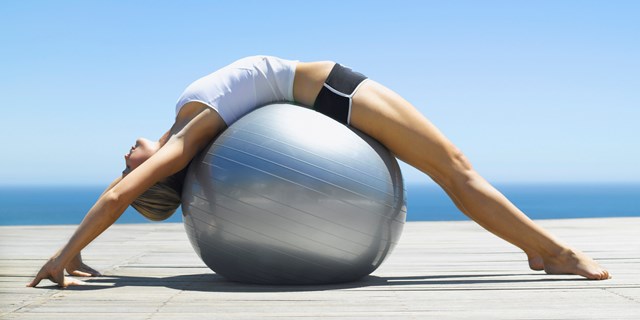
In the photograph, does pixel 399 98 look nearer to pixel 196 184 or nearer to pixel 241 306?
pixel 196 184

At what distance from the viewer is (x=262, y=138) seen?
4.44m

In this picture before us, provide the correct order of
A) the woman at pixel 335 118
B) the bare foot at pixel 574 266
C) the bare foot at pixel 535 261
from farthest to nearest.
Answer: the bare foot at pixel 535 261 → the bare foot at pixel 574 266 → the woman at pixel 335 118

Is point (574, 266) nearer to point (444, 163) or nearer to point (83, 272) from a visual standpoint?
point (444, 163)

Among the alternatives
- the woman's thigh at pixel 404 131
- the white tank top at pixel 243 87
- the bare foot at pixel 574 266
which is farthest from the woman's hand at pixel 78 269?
the bare foot at pixel 574 266

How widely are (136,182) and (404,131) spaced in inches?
65.3

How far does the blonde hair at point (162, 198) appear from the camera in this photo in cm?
497

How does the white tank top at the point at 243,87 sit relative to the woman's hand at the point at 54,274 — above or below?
above

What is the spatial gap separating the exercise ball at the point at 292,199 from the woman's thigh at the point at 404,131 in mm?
120

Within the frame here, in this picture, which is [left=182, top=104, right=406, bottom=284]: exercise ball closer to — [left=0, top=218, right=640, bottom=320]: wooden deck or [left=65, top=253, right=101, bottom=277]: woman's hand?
[left=0, top=218, right=640, bottom=320]: wooden deck

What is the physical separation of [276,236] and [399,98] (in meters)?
1.25

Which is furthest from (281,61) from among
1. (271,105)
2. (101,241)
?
(101,241)

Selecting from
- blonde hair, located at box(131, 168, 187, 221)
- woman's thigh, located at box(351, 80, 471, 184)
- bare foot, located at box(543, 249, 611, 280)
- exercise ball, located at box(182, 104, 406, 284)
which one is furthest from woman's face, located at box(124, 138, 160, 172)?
bare foot, located at box(543, 249, 611, 280)

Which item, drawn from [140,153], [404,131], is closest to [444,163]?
[404,131]

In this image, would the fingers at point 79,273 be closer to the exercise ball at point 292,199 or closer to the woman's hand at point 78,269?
the woman's hand at point 78,269
